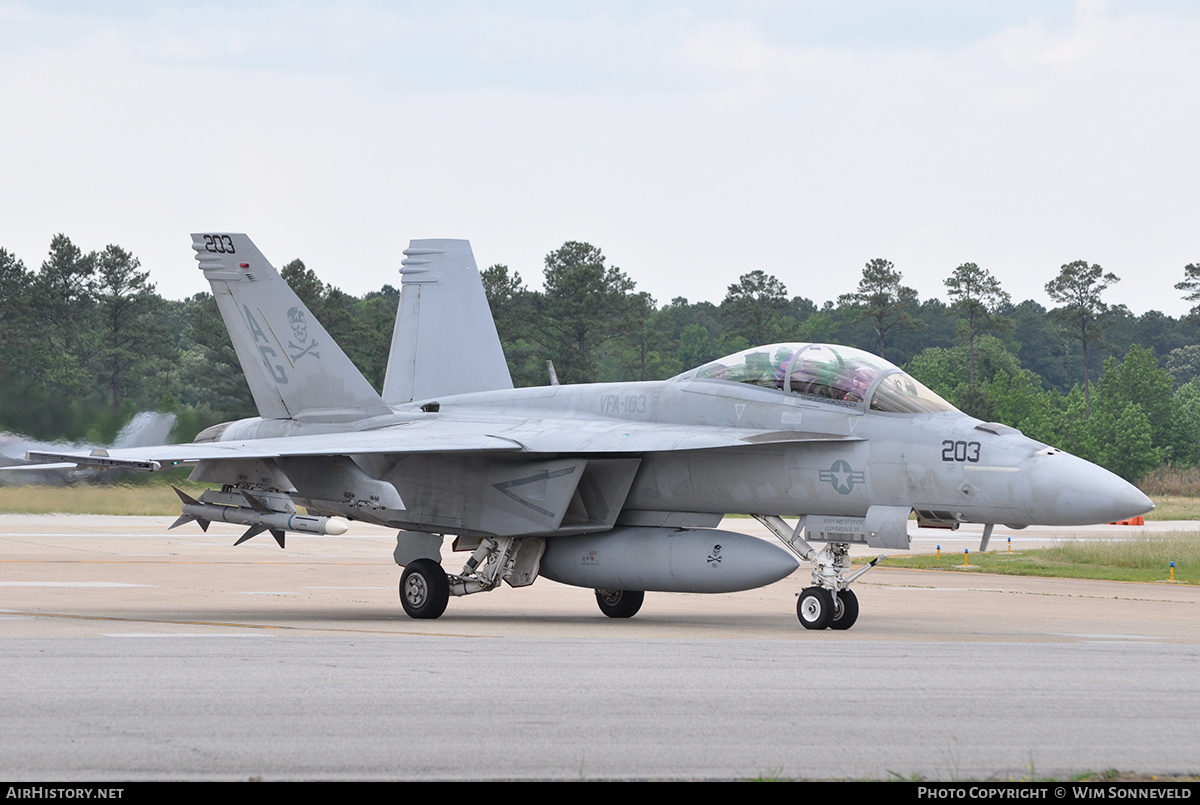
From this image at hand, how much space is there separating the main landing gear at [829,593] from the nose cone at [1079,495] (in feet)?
6.05

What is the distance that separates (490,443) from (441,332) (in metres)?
5.49

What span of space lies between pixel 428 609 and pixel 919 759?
33.4ft

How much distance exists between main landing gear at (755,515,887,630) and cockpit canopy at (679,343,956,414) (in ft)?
5.23

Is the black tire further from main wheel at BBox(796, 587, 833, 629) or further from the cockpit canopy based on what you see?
the cockpit canopy

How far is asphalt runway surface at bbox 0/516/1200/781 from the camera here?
6367mm

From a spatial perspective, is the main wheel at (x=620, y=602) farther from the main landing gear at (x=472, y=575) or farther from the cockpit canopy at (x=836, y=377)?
the cockpit canopy at (x=836, y=377)

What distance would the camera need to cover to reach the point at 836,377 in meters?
14.7

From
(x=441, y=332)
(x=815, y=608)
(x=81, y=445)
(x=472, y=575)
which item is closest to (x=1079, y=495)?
(x=815, y=608)

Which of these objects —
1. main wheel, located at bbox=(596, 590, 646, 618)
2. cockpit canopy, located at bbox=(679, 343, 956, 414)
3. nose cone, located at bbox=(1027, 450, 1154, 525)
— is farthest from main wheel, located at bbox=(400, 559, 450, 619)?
nose cone, located at bbox=(1027, 450, 1154, 525)

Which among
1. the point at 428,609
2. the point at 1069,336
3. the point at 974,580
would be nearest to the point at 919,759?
the point at 428,609

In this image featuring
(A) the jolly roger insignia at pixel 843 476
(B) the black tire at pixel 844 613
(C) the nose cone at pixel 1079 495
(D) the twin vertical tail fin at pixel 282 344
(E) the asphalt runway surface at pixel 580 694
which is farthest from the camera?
(D) the twin vertical tail fin at pixel 282 344

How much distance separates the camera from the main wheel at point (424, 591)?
52.5ft

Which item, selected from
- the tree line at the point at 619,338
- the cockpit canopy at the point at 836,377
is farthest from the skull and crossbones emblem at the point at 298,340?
the tree line at the point at 619,338

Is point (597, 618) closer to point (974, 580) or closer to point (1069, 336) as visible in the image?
point (974, 580)
